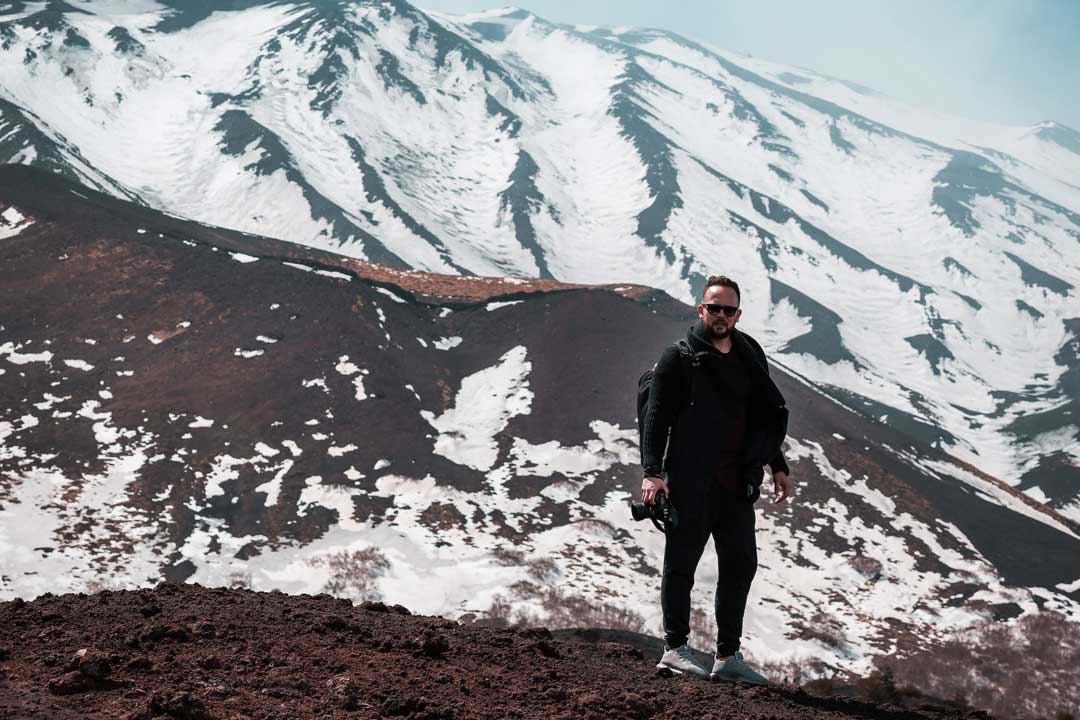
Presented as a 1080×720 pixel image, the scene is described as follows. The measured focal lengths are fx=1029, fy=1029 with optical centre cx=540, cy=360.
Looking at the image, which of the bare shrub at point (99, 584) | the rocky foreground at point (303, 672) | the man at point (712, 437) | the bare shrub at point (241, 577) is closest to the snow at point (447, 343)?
the bare shrub at point (241, 577)

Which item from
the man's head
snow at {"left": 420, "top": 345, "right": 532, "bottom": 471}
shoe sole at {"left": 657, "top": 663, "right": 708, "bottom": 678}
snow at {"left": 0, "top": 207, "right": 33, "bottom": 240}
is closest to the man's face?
the man's head

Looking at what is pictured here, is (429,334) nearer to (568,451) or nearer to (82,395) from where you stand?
(568,451)

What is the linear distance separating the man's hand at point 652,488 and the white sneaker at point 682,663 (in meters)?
1.33

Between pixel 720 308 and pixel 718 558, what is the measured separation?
170cm

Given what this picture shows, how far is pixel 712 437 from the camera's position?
22.5ft

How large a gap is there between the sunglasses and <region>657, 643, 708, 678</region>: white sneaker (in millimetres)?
2391

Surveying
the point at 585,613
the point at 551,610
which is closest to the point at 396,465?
the point at 551,610

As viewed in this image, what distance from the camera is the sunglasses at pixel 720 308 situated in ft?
22.3

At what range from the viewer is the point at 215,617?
7.42m

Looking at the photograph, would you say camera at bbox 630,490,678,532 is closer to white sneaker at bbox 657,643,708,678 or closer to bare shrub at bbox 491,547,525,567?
white sneaker at bbox 657,643,708,678

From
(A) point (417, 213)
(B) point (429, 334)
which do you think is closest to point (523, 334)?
(B) point (429, 334)

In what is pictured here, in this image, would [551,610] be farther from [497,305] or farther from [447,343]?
[497,305]

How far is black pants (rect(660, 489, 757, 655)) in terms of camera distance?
6832mm

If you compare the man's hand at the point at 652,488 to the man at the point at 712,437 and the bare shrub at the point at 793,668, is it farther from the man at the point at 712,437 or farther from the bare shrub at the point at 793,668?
the bare shrub at the point at 793,668
